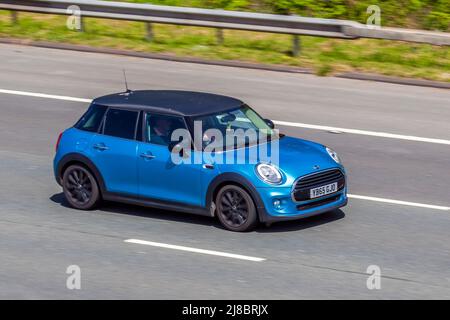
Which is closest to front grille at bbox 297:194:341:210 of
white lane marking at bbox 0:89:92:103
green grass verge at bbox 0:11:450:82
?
white lane marking at bbox 0:89:92:103

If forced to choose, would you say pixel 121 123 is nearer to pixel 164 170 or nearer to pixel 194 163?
pixel 164 170

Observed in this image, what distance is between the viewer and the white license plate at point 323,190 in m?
12.2

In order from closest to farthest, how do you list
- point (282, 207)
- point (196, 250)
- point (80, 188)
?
1. point (196, 250)
2. point (282, 207)
3. point (80, 188)

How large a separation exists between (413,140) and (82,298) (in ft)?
25.3

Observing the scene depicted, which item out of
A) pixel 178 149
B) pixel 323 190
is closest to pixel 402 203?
pixel 323 190

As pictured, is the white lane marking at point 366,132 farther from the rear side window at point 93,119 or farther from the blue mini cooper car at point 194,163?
the rear side window at point 93,119

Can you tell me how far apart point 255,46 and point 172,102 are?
9.04m

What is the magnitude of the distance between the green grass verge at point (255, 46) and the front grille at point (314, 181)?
7.78 m

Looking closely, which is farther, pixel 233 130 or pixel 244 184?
pixel 233 130

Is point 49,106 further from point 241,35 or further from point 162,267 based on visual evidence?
point 162,267

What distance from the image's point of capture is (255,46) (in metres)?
21.8

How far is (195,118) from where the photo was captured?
41.2 feet

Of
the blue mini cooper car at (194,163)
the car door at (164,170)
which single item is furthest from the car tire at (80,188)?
the car door at (164,170)
